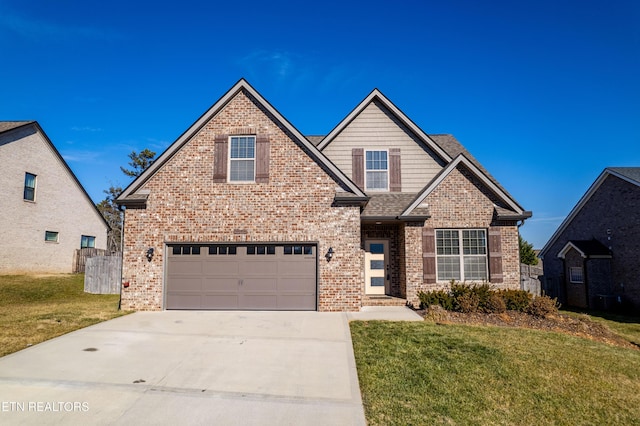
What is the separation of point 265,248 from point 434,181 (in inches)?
263

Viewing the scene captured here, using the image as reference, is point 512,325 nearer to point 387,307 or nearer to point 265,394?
point 387,307

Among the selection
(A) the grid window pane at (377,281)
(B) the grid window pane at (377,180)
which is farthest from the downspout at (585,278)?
(B) the grid window pane at (377,180)

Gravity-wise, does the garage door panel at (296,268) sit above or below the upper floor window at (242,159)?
below

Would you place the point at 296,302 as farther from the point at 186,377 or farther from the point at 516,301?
the point at 516,301

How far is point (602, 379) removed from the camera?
652cm

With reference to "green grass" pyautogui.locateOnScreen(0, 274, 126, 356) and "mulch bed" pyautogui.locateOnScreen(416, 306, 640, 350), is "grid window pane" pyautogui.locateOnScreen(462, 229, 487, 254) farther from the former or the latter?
"green grass" pyautogui.locateOnScreen(0, 274, 126, 356)

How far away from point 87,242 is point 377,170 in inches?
837

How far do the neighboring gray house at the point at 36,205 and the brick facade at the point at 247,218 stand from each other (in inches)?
480

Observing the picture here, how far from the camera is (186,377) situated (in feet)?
20.6

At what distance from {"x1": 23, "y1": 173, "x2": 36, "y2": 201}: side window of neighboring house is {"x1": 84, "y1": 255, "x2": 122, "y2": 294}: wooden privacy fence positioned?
6.71m

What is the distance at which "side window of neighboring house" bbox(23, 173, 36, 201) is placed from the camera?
20375 mm

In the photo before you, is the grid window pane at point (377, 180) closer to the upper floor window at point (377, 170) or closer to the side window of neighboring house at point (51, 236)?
the upper floor window at point (377, 170)

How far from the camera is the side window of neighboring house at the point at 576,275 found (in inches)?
706

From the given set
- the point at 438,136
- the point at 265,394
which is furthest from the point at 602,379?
the point at 438,136
